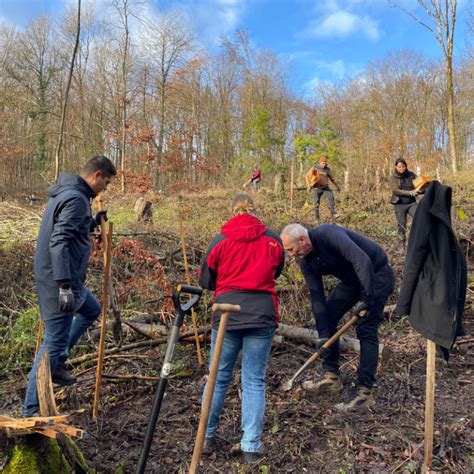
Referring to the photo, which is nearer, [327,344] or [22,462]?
[22,462]

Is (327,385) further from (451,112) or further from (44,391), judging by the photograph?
(451,112)

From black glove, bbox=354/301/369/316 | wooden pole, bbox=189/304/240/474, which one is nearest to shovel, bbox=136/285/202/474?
wooden pole, bbox=189/304/240/474

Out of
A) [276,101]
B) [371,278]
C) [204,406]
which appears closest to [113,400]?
[204,406]

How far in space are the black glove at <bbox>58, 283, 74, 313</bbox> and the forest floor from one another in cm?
96

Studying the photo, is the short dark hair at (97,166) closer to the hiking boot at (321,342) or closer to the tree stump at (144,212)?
the hiking boot at (321,342)

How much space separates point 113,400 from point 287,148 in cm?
1873

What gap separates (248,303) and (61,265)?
1426mm

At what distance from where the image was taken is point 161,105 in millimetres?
24328

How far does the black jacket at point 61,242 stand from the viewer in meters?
3.10

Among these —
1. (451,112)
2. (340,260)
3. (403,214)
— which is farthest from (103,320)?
(451,112)

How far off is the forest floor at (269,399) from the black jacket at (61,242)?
1.01 meters

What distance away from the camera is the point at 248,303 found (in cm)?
276

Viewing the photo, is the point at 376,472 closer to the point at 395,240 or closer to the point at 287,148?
the point at 395,240

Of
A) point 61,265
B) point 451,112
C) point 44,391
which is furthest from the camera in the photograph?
point 451,112
